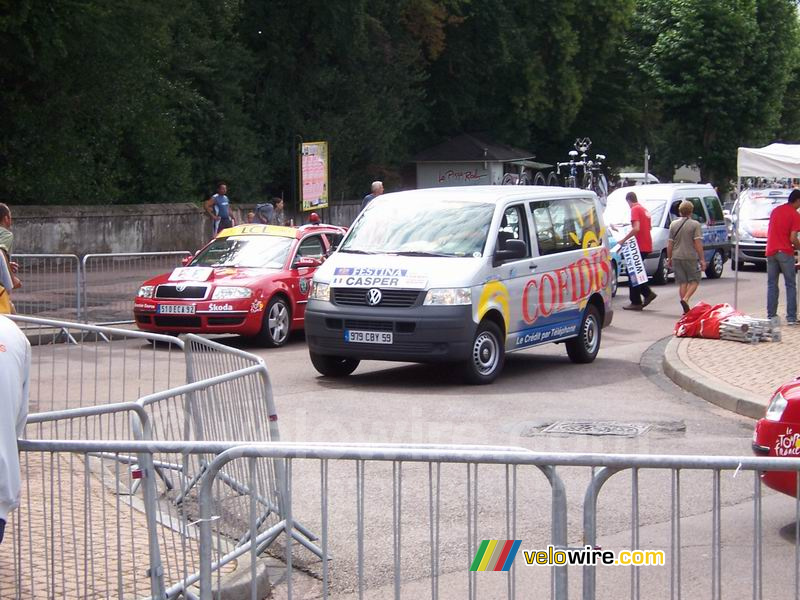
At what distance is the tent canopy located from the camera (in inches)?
724

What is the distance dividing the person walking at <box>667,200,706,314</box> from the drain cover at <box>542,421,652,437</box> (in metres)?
8.86

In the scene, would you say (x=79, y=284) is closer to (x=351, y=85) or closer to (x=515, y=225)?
(x=515, y=225)

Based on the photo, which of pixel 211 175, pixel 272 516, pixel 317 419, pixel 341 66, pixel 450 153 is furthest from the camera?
pixel 450 153

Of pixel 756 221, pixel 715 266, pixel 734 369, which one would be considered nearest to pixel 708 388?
pixel 734 369

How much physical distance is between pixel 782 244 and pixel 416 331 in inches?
292

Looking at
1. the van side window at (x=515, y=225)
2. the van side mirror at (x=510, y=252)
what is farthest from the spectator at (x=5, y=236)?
the van side window at (x=515, y=225)

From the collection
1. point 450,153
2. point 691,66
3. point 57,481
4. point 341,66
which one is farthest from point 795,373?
point 691,66

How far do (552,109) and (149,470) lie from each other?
173 ft

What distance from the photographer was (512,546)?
14.2ft

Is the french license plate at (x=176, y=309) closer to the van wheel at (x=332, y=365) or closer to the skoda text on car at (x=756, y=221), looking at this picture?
the van wheel at (x=332, y=365)

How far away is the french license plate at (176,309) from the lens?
1622cm

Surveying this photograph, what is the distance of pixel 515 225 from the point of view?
1383 centimetres

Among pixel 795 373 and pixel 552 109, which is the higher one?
pixel 552 109

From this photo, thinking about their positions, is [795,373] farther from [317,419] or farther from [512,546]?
[512,546]
